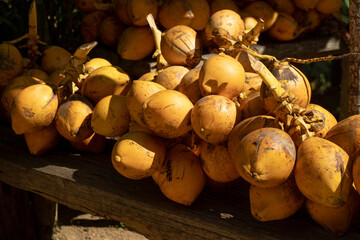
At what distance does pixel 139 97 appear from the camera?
1668 mm

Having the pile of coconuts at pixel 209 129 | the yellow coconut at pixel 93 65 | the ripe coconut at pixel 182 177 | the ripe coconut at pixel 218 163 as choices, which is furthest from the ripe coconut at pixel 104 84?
the ripe coconut at pixel 218 163

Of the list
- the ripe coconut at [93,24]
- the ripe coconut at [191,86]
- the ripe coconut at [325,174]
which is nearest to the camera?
the ripe coconut at [325,174]

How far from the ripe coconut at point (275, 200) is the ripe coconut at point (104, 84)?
896 mm

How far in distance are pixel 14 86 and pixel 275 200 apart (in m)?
1.44

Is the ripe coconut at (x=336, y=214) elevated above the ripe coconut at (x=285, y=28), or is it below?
above

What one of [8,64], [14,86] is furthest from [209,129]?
[8,64]

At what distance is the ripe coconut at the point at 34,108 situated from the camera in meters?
1.90

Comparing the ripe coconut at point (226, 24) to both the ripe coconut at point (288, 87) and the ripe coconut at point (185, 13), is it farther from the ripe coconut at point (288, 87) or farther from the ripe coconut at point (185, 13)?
the ripe coconut at point (185, 13)

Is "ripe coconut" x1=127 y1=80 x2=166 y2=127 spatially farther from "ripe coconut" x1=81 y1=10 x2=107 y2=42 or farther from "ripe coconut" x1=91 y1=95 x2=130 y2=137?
"ripe coconut" x1=81 y1=10 x2=107 y2=42

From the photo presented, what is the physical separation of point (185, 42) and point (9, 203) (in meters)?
1.53

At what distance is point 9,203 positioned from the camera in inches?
106

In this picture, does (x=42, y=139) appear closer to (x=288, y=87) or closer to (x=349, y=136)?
(x=288, y=87)

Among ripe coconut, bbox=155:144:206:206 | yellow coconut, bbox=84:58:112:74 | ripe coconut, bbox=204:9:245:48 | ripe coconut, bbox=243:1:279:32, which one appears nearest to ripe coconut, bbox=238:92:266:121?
ripe coconut, bbox=155:144:206:206

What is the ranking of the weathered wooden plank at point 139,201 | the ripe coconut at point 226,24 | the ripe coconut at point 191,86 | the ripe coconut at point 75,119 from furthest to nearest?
1. the ripe coconut at point 226,24
2. the ripe coconut at point 75,119
3. the ripe coconut at point 191,86
4. the weathered wooden plank at point 139,201
